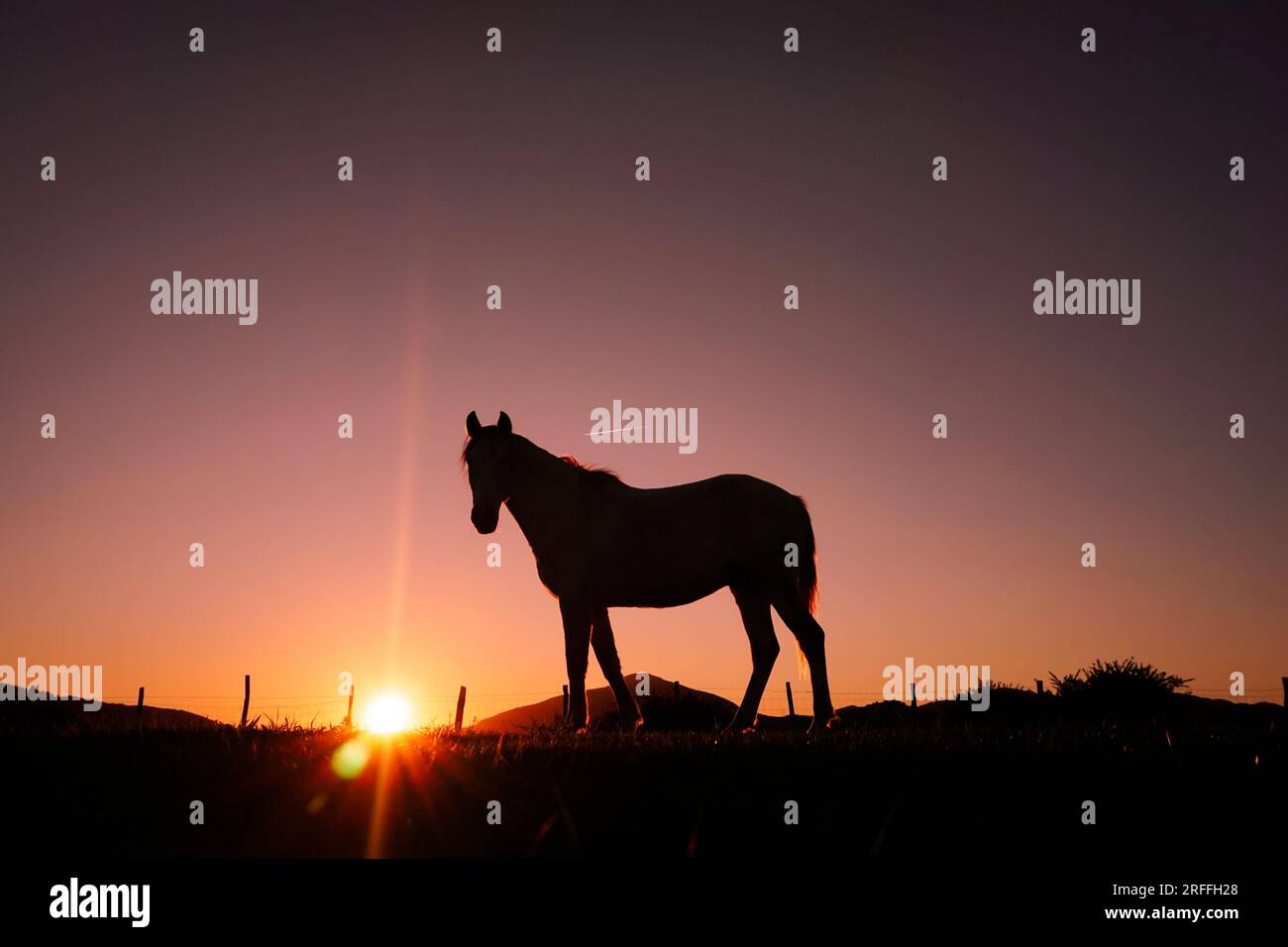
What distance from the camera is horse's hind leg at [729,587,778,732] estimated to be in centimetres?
1058

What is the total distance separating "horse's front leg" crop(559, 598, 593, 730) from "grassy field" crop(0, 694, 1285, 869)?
266 centimetres

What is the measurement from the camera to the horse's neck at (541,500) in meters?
10.5

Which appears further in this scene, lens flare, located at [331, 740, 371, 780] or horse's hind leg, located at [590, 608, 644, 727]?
horse's hind leg, located at [590, 608, 644, 727]

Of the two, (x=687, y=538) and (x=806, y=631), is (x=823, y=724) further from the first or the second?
(x=687, y=538)

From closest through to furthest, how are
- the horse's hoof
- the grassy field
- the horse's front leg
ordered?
the grassy field, the horse's hoof, the horse's front leg

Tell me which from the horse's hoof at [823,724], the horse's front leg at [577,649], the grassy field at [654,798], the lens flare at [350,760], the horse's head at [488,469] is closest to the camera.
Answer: the grassy field at [654,798]

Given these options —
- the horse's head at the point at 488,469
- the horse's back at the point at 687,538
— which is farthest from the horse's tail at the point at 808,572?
the horse's head at the point at 488,469

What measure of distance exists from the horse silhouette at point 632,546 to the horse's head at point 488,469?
0.4 inches

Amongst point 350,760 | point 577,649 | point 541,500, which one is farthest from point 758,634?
point 350,760

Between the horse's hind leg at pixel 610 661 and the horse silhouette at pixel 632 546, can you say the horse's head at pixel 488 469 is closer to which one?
the horse silhouette at pixel 632 546

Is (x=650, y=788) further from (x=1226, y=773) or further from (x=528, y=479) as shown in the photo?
(x=528, y=479)

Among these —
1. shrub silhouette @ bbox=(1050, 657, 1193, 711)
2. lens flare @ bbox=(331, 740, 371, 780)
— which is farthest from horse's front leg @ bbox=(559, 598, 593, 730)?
shrub silhouette @ bbox=(1050, 657, 1193, 711)

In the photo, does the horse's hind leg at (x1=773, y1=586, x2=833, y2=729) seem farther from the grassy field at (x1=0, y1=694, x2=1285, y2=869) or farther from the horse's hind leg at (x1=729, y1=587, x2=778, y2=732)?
the grassy field at (x1=0, y1=694, x2=1285, y2=869)
